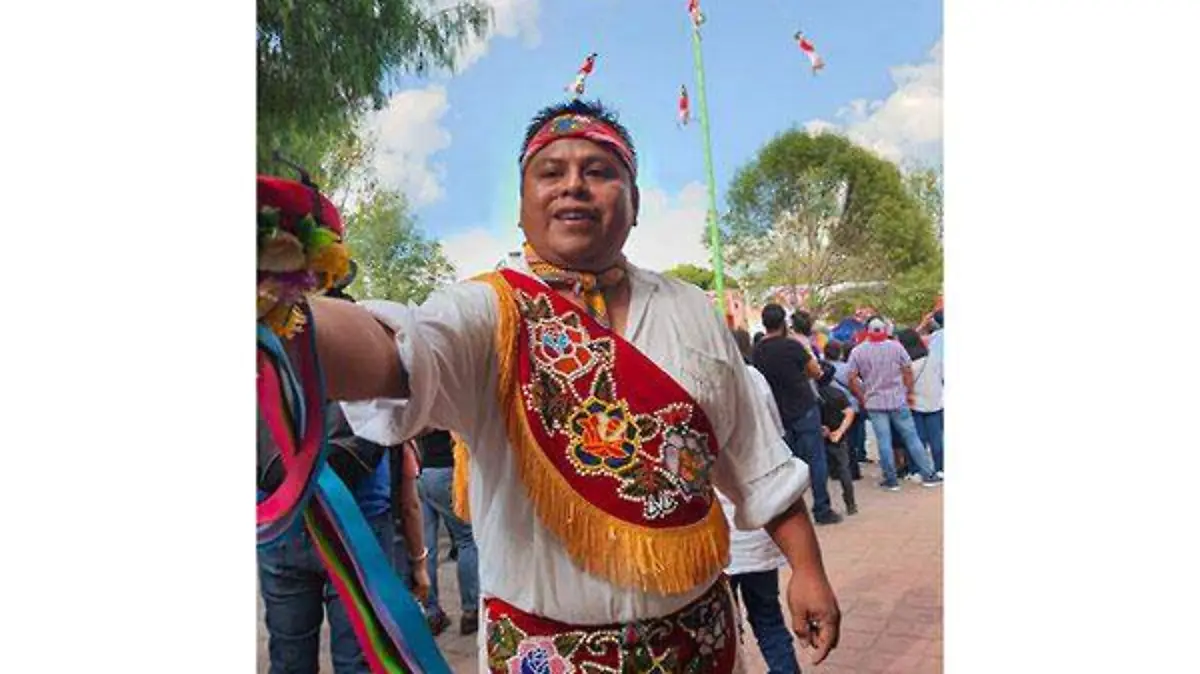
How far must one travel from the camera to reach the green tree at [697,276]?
0.97 meters

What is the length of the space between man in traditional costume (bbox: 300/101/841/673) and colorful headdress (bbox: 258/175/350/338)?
0.06 metres

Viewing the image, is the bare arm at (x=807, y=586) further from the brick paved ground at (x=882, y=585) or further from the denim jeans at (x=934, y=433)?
the denim jeans at (x=934, y=433)

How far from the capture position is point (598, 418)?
2.86 feet

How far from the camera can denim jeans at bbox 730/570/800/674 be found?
100 centimetres

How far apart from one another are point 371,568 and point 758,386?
44 centimetres

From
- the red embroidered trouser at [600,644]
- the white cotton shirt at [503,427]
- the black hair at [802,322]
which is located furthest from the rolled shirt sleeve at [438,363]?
the black hair at [802,322]

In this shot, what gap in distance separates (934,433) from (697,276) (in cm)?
33

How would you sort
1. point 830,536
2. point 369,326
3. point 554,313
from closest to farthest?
point 369,326 < point 554,313 < point 830,536

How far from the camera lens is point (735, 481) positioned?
0.95 metres

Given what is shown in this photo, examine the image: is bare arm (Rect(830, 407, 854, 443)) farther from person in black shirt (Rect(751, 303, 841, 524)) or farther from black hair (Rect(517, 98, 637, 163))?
black hair (Rect(517, 98, 637, 163))

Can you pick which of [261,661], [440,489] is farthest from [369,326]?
[261,661]

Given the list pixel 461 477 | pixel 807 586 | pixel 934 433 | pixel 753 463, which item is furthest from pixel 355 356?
pixel 934 433
